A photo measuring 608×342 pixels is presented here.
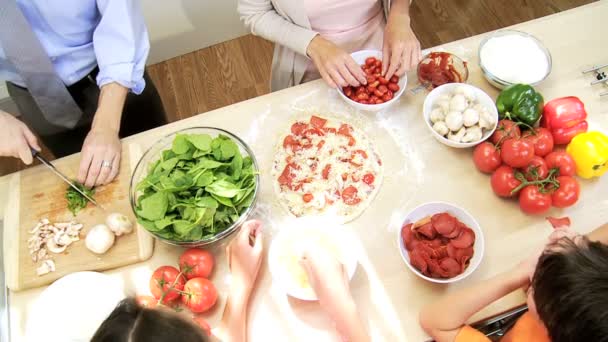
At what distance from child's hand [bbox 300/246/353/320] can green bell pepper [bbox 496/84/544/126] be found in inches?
23.5

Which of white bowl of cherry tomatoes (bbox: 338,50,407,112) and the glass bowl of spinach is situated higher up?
white bowl of cherry tomatoes (bbox: 338,50,407,112)

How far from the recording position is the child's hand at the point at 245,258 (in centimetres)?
101

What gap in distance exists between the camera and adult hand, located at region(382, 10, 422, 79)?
1230 millimetres

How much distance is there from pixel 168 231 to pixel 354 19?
0.91m

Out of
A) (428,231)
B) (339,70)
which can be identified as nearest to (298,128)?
(339,70)

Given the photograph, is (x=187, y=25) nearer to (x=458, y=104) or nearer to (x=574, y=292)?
(x=458, y=104)

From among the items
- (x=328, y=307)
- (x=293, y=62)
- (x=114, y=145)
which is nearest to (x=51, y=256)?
(x=114, y=145)

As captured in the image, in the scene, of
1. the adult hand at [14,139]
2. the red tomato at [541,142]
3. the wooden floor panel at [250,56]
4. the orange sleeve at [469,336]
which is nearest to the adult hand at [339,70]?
the red tomato at [541,142]

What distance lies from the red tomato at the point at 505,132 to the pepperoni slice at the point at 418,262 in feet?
1.20

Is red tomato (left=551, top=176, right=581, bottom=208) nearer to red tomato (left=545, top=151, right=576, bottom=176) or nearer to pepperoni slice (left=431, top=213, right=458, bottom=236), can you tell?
red tomato (left=545, top=151, right=576, bottom=176)

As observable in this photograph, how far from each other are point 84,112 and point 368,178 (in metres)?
0.96

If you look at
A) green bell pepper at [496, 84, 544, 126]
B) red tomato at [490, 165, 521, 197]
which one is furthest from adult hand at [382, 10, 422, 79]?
red tomato at [490, 165, 521, 197]

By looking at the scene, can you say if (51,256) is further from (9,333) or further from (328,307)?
(328,307)

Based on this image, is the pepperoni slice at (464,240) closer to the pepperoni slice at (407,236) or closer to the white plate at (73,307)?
the pepperoni slice at (407,236)
